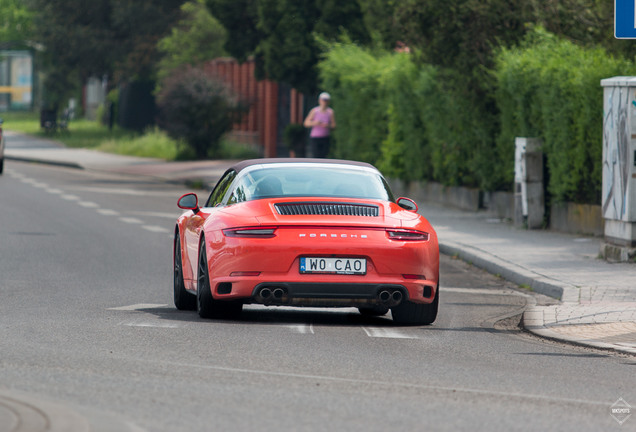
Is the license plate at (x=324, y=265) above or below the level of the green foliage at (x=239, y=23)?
below

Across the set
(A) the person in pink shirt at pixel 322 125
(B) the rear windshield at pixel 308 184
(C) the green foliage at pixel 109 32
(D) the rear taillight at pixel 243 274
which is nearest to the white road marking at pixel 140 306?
(B) the rear windshield at pixel 308 184

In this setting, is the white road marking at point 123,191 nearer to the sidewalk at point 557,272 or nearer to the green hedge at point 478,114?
the green hedge at point 478,114

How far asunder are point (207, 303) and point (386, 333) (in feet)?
4.41

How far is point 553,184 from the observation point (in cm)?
1859

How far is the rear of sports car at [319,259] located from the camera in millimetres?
10125

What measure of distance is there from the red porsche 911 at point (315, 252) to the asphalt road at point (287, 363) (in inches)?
9.3

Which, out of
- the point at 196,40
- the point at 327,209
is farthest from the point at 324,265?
the point at 196,40

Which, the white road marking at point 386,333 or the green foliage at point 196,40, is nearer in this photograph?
the white road marking at point 386,333

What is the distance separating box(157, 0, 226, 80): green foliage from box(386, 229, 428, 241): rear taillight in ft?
120

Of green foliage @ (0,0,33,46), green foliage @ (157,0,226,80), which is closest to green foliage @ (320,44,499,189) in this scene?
green foliage @ (157,0,226,80)

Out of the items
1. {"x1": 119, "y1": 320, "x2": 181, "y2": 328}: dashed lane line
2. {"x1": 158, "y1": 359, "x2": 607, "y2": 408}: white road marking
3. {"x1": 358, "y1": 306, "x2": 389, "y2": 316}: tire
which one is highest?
{"x1": 158, "y1": 359, "x2": 607, "y2": 408}: white road marking

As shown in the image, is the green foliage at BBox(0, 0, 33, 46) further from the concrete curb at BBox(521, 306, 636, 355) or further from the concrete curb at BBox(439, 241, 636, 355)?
the concrete curb at BBox(521, 306, 636, 355)

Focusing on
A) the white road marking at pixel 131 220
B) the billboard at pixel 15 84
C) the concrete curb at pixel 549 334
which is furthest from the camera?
the billboard at pixel 15 84

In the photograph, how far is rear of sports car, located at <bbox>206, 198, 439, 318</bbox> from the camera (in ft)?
33.2
